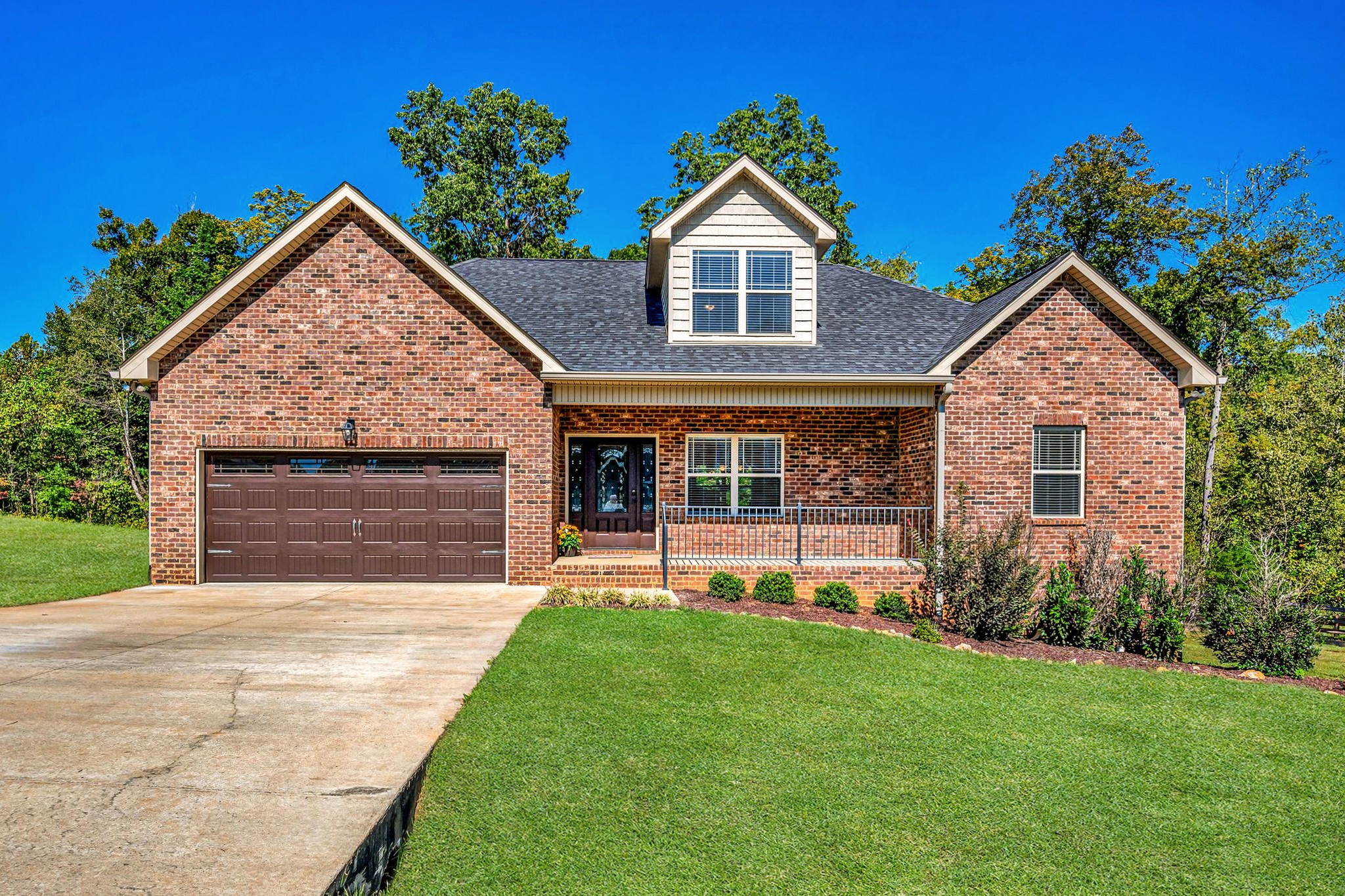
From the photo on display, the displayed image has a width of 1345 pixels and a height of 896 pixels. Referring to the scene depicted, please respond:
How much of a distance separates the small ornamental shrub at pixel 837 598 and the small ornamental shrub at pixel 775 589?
39 cm

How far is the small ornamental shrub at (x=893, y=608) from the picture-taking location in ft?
37.0

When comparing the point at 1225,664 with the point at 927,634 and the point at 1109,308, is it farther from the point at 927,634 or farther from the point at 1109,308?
the point at 1109,308

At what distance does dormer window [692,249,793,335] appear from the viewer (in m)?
13.5

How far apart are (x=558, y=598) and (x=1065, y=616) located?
706cm

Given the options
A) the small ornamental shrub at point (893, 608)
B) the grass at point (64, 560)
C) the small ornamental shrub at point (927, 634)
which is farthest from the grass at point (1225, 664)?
the grass at point (64, 560)

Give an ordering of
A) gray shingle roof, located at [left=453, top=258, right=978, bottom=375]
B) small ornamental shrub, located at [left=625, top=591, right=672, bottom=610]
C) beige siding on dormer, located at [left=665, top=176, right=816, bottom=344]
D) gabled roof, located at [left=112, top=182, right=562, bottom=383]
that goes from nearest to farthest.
→ small ornamental shrub, located at [left=625, top=591, right=672, bottom=610], gabled roof, located at [left=112, top=182, right=562, bottom=383], gray shingle roof, located at [left=453, top=258, right=978, bottom=375], beige siding on dormer, located at [left=665, top=176, right=816, bottom=344]

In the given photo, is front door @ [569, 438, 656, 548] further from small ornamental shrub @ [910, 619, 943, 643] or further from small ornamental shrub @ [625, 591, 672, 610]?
small ornamental shrub @ [910, 619, 943, 643]

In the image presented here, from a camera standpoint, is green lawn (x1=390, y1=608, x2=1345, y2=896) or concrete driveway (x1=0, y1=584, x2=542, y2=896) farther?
green lawn (x1=390, y1=608, x2=1345, y2=896)

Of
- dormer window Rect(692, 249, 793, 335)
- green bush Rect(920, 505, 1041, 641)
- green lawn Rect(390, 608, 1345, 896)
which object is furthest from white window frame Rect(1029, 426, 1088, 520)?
green lawn Rect(390, 608, 1345, 896)

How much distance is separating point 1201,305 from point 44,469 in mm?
38115

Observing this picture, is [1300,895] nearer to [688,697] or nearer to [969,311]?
[688,697]

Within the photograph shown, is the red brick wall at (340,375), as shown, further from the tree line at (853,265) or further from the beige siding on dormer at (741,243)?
the tree line at (853,265)

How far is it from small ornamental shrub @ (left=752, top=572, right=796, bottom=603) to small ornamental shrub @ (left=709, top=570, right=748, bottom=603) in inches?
10.4

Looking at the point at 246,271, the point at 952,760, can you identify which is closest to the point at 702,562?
the point at 952,760
